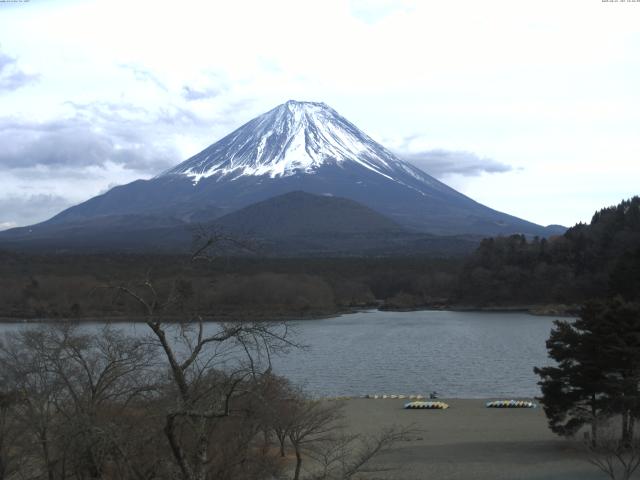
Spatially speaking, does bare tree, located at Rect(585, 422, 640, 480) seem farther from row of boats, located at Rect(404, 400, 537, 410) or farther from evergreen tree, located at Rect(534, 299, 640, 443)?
row of boats, located at Rect(404, 400, 537, 410)

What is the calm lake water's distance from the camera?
26.0 metres

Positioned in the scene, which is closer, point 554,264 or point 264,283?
point 264,283

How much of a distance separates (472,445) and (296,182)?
14061cm

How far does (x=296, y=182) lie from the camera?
6152 inches

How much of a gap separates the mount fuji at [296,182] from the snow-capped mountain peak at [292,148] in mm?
201

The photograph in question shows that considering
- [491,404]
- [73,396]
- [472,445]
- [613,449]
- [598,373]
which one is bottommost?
[472,445]

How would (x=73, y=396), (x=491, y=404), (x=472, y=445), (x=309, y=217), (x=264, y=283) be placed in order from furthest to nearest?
(x=309, y=217)
(x=264, y=283)
(x=491, y=404)
(x=472, y=445)
(x=73, y=396)

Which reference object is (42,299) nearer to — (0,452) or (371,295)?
(371,295)

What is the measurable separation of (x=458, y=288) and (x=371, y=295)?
353 inches

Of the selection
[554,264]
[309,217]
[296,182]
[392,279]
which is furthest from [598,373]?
[296,182]

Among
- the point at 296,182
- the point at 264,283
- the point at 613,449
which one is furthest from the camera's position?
the point at 296,182

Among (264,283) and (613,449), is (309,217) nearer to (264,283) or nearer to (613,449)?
(264,283)

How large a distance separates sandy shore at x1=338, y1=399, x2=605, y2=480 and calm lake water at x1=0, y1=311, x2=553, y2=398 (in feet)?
9.19

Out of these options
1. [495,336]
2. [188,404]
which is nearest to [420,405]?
[188,404]
